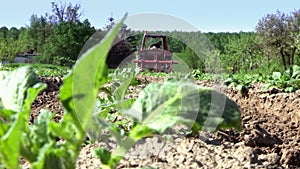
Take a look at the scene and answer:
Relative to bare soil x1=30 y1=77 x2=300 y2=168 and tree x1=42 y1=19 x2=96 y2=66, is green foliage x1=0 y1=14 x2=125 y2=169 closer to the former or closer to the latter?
bare soil x1=30 y1=77 x2=300 y2=168

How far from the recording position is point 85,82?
1.23m

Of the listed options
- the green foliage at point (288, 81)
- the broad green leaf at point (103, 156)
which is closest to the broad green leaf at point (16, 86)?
the broad green leaf at point (103, 156)

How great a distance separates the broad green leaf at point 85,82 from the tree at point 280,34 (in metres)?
29.7

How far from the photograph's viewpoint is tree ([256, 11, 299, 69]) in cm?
3023

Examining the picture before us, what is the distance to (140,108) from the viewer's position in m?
1.42

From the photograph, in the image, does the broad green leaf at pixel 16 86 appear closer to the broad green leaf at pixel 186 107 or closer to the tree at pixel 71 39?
the broad green leaf at pixel 186 107

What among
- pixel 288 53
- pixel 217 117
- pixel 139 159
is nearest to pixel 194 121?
pixel 217 117

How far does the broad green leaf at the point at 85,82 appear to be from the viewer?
3.82 ft

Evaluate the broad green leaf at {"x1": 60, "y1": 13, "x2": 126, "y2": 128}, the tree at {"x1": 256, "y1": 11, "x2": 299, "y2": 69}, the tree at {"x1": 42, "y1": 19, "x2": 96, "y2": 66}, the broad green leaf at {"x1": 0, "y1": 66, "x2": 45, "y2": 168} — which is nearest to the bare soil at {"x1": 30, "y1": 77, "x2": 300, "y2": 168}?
the broad green leaf at {"x1": 60, "y1": 13, "x2": 126, "y2": 128}

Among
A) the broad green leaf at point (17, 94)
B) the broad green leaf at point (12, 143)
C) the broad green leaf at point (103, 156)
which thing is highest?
the broad green leaf at point (17, 94)

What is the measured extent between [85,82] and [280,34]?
3077cm

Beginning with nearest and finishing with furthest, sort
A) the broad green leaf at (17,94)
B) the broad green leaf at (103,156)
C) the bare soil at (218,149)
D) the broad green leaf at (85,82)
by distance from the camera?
the broad green leaf at (85,82)
the broad green leaf at (17,94)
the broad green leaf at (103,156)
the bare soil at (218,149)

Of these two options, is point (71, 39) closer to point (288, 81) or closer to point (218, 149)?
point (288, 81)

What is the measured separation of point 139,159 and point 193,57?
22.4m
